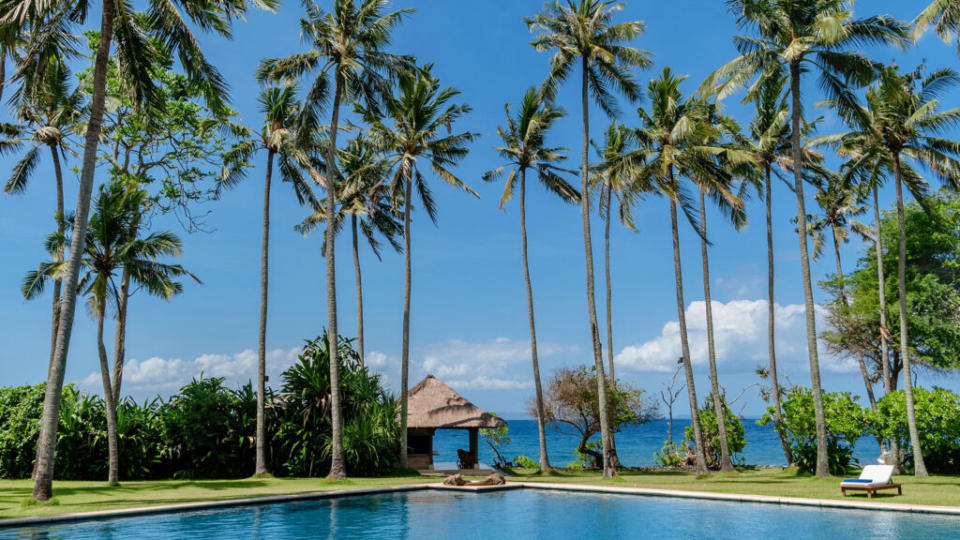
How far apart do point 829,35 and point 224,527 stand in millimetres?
17784

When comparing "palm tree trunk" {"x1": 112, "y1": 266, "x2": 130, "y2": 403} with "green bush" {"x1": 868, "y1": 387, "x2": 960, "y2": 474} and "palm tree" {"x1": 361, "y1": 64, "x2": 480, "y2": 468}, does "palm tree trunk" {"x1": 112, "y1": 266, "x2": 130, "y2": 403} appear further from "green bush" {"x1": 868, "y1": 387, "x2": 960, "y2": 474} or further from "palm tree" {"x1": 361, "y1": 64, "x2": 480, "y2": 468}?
"green bush" {"x1": 868, "y1": 387, "x2": 960, "y2": 474}

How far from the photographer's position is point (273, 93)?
2230 cm

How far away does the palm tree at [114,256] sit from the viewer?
1866cm

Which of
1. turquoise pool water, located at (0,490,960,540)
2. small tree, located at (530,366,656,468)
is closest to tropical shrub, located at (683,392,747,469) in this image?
small tree, located at (530,366,656,468)

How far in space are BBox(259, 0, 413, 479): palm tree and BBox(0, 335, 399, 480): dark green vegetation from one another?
1.04 metres

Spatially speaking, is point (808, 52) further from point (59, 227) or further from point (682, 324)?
point (59, 227)

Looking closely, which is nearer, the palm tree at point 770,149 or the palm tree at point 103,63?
the palm tree at point 103,63

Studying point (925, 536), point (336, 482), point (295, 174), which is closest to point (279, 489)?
point (336, 482)

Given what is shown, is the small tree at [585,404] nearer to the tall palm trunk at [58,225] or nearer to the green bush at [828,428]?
the green bush at [828,428]

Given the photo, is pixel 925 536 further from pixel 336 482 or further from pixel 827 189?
pixel 827 189

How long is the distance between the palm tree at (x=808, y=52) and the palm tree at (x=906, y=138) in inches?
53.3

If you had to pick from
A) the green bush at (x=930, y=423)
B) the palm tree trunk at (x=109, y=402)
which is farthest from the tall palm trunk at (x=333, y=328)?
the green bush at (x=930, y=423)

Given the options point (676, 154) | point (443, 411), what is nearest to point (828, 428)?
point (676, 154)

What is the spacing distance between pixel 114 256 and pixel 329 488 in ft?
28.4
